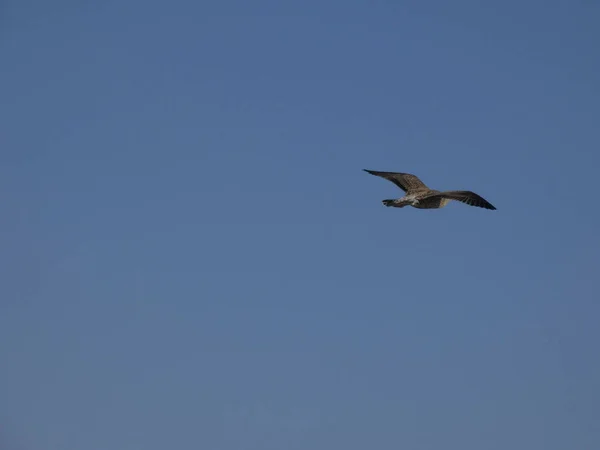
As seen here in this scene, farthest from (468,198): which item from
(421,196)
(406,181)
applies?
(406,181)

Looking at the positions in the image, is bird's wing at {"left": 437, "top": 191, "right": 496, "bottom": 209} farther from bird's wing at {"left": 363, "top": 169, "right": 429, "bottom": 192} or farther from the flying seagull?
bird's wing at {"left": 363, "top": 169, "right": 429, "bottom": 192}

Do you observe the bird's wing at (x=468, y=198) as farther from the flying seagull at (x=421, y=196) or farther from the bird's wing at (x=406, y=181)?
the bird's wing at (x=406, y=181)

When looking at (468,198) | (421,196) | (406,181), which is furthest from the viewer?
(406,181)

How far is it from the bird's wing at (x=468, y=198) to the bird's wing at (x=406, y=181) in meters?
2.28

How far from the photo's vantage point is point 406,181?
2138 inches

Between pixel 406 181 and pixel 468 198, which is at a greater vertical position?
pixel 406 181

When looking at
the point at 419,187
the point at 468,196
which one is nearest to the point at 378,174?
the point at 419,187

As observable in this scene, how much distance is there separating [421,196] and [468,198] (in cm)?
268

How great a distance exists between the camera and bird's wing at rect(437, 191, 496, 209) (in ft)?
164

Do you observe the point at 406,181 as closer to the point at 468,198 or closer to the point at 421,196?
the point at 421,196

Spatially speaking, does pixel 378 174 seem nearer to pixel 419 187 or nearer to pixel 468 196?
pixel 419 187

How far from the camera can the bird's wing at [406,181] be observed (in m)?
53.8

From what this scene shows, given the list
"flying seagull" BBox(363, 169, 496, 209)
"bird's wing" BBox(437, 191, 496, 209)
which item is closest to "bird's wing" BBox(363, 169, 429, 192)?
"flying seagull" BBox(363, 169, 496, 209)

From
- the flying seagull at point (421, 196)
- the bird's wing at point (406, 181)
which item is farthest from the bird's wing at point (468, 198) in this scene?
the bird's wing at point (406, 181)
